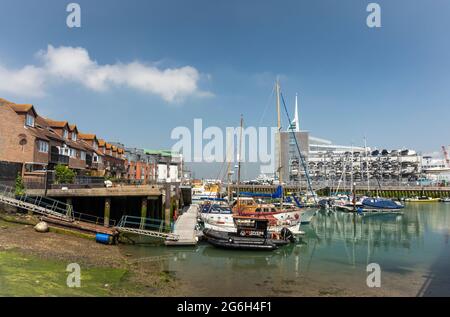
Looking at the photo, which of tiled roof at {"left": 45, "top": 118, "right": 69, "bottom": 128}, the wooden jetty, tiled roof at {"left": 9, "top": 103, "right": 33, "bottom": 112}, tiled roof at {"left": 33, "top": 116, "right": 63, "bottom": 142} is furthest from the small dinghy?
tiled roof at {"left": 45, "top": 118, "right": 69, "bottom": 128}

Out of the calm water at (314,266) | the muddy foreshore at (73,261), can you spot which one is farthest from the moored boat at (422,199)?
the muddy foreshore at (73,261)

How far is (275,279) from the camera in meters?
20.4

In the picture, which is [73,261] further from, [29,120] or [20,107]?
[20,107]

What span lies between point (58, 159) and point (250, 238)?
31.7 metres

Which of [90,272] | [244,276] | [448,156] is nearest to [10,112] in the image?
[90,272]

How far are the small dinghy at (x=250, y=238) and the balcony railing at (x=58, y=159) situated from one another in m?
26.0

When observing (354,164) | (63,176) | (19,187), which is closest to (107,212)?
(19,187)

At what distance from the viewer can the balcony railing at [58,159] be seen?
4399 centimetres

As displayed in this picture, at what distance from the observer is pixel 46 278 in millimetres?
15727

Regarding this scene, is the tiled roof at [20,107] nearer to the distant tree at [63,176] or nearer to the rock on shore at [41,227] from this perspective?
the distant tree at [63,176]

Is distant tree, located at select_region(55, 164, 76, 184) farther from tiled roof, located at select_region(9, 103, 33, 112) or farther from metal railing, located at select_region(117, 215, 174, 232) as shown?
metal railing, located at select_region(117, 215, 174, 232)

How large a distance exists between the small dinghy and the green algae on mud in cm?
1146

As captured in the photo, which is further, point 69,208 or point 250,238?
point 69,208
